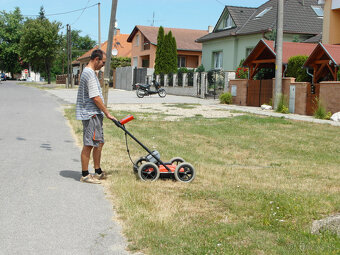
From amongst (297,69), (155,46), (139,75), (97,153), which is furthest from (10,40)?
(97,153)

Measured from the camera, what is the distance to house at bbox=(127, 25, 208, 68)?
47.9 meters

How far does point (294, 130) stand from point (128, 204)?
9303 mm

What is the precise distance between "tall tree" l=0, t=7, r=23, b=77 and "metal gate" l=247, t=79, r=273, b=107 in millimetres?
81138

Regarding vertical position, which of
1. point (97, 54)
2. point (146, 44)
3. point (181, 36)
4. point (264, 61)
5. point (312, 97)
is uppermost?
point (181, 36)

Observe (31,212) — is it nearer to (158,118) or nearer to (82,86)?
(82,86)

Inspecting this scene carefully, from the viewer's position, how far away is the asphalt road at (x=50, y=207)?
4.22m

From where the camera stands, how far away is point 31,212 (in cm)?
514

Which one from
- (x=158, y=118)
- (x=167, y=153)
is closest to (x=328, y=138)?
(x=167, y=153)

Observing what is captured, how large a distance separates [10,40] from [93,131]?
99990mm

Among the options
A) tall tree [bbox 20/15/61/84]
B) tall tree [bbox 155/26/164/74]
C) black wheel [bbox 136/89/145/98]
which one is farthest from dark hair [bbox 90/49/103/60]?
tall tree [bbox 20/15/61/84]

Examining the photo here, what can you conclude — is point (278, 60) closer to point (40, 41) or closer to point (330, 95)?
point (330, 95)

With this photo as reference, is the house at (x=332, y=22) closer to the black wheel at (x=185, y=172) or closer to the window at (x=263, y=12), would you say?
the window at (x=263, y=12)

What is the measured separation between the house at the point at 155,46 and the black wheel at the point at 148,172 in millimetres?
40972

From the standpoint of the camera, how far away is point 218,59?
38.8 metres
